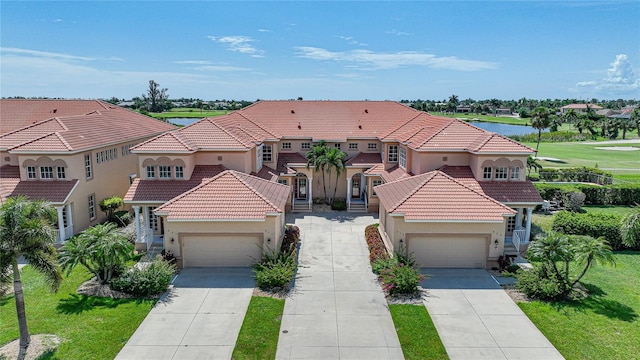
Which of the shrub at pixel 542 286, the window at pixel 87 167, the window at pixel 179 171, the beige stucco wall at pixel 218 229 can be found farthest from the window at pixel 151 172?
the shrub at pixel 542 286

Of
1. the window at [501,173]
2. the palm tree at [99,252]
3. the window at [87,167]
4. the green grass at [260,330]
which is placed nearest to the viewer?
the green grass at [260,330]

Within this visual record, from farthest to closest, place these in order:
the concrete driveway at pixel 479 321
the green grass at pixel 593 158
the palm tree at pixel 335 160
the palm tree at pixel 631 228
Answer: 1. the green grass at pixel 593 158
2. the palm tree at pixel 335 160
3. the palm tree at pixel 631 228
4. the concrete driveway at pixel 479 321

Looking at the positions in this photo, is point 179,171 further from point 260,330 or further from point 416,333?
point 416,333

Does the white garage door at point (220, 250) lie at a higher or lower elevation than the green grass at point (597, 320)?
higher

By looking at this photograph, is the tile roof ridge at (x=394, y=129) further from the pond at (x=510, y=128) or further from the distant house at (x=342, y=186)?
the pond at (x=510, y=128)

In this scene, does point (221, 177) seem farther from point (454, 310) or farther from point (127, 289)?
point (454, 310)

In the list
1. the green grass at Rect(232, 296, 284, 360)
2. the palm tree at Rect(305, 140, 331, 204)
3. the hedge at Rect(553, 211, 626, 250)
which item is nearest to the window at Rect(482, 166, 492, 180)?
the hedge at Rect(553, 211, 626, 250)

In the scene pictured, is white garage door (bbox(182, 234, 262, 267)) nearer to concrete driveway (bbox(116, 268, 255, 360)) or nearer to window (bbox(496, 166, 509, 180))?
concrete driveway (bbox(116, 268, 255, 360))
